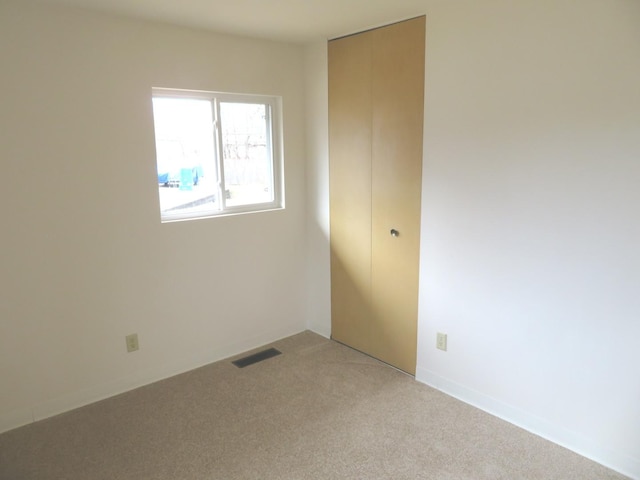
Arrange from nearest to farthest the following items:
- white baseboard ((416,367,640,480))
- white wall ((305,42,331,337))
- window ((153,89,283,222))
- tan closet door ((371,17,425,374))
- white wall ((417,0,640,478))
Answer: white wall ((417,0,640,478))
white baseboard ((416,367,640,480))
tan closet door ((371,17,425,374))
window ((153,89,283,222))
white wall ((305,42,331,337))

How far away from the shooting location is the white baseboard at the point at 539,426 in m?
2.11

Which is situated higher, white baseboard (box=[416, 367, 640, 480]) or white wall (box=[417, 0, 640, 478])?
white wall (box=[417, 0, 640, 478])

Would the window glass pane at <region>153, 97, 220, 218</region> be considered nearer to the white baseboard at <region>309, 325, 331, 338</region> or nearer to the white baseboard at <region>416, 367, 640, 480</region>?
the white baseboard at <region>309, 325, 331, 338</region>

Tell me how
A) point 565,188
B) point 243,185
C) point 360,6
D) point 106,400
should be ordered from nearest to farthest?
point 565,188 < point 360,6 < point 106,400 < point 243,185

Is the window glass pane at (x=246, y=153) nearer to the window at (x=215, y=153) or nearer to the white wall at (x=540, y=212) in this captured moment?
the window at (x=215, y=153)

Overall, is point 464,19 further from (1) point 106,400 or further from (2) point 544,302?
(1) point 106,400

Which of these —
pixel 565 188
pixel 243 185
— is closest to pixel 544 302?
pixel 565 188

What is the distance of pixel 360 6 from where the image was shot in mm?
2469

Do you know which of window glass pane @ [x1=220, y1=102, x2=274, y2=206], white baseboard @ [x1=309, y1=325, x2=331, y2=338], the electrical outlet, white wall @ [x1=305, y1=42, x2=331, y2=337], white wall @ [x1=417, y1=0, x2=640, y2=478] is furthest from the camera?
white baseboard @ [x1=309, y1=325, x2=331, y2=338]

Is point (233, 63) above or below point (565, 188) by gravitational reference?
above

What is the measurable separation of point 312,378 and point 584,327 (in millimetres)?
1719

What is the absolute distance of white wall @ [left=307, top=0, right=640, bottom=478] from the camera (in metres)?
1.99

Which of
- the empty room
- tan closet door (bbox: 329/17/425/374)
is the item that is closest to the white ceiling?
the empty room

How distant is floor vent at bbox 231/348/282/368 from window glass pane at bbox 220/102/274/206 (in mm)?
1200
